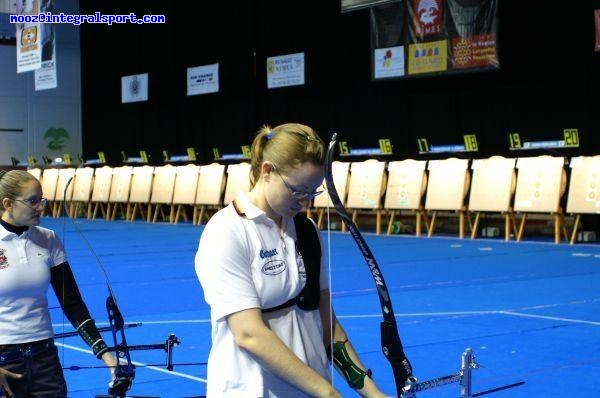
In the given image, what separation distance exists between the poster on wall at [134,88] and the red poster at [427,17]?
985 cm

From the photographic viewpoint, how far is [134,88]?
24344 millimetres

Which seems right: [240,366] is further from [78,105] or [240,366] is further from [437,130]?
[78,105]

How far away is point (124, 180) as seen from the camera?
2027 centimetres

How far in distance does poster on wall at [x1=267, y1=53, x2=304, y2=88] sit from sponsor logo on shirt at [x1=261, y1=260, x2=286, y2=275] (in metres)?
17.3

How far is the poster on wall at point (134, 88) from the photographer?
24.0 metres

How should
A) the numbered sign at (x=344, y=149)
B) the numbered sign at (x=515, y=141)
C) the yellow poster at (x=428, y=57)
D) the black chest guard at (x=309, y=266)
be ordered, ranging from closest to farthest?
1. the black chest guard at (x=309, y=266)
2. the numbered sign at (x=515, y=141)
3. the yellow poster at (x=428, y=57)
4. the numbered sign at (x=344, y=149)

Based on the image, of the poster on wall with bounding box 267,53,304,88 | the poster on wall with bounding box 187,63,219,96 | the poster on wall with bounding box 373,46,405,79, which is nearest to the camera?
the poster on wall with bounding box 373,46,405,79

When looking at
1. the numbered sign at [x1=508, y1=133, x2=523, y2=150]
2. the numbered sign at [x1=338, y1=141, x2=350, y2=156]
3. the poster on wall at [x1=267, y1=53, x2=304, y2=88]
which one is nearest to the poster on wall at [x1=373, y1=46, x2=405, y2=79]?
the numbered sign at [x1=338, y1=141, x2=350, y2=156]

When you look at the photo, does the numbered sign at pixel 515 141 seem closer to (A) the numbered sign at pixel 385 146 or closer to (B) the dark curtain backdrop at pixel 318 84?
(B) the dark curtain backdrop at pixel 318 84

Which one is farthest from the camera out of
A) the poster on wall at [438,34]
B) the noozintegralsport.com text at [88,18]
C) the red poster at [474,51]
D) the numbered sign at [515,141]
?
the noozintegralsport.com text at [88,18]

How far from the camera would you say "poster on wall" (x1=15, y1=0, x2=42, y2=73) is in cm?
1869

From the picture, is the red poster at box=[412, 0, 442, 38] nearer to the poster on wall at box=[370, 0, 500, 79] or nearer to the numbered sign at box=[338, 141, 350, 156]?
the poster on wall at box=[370, 0, 500, 79]

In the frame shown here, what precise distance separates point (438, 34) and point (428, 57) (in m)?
0.42

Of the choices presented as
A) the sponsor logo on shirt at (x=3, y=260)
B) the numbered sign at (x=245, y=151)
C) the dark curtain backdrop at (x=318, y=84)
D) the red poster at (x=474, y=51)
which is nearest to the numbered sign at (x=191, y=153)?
the dark curtain backdrop at (x=318, y=84)
